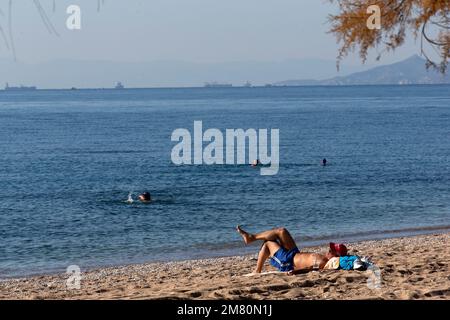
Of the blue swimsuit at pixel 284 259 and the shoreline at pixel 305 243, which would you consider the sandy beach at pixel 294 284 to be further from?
the shoreline at pixel 305 243

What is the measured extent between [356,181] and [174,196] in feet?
35.3

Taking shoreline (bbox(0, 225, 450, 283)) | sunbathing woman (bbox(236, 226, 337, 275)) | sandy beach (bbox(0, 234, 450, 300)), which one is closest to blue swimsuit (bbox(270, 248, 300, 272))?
sunbathing woman (bbox(236, 226, 337, 275))

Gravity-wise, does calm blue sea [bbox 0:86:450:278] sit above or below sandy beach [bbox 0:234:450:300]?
below

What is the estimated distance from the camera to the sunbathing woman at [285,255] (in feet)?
39.2

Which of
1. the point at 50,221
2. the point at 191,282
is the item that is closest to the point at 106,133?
the point at 50,221

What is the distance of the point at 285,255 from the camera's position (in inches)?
478

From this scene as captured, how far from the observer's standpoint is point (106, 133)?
80375 millimetres

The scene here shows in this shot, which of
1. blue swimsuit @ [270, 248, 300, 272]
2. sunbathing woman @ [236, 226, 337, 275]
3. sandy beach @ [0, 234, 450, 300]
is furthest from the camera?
blue swimsuit @ [270, 248, 300, 272]

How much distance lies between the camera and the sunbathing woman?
1195cm

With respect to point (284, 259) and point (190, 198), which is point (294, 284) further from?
point (190, 198)

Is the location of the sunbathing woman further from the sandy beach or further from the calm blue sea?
the calm blue sea

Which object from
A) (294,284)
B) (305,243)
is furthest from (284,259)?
(305,243)

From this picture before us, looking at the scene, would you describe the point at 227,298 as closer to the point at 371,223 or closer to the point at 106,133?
the point at 371,223

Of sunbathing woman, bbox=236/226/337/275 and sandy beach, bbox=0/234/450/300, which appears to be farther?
sunbathing woman, bbox=236/226/337/275
